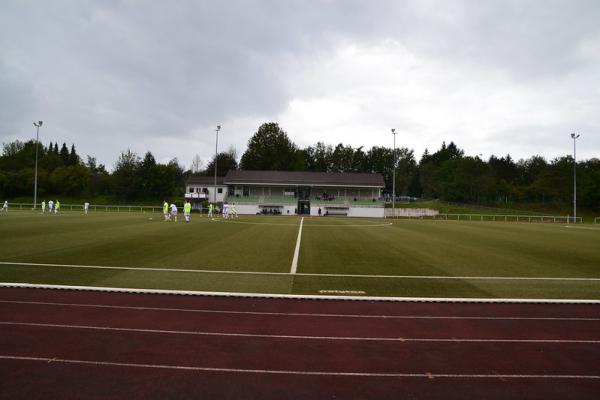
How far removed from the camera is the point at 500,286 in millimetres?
9945

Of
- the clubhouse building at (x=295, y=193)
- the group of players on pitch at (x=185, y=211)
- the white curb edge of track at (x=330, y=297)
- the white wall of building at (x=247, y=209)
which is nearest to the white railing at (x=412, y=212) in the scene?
the clubhouse building at (x=295, y=193)

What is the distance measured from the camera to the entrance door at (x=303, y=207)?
70062 mm

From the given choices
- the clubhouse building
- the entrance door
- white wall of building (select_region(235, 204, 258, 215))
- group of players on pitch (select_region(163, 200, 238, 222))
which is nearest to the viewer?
group of players on pitch (select_region(163, 200, 238, 222))

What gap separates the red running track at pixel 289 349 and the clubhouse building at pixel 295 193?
58240mm

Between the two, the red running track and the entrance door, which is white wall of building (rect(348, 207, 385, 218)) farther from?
the red running track

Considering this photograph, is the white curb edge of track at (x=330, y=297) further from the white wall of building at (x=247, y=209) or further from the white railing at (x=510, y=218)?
the white wall of building at (x=247, y=209)

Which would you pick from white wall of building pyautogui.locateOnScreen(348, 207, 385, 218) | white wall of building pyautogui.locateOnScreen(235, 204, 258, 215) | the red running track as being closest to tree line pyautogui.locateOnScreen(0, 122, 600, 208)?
white wall of building pyautogui.locateOnScreen(348, 207, 385, 218)

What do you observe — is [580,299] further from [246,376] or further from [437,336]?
[246,376]

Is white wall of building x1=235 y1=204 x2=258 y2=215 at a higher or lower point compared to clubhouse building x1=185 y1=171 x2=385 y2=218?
lower

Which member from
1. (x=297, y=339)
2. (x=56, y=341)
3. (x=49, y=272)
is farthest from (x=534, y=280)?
(x=49, y=272)

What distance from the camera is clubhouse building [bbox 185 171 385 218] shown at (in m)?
67.0

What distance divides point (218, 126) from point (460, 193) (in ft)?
187

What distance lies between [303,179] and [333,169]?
4282 centimetres

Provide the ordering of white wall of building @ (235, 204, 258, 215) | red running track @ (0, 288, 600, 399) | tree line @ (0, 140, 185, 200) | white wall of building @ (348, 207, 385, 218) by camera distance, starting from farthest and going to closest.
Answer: tree line @ (0, 140, 185, 200)
white wall of building @ (235, 204, 258, 215)
white wall of building @ (348, 207, 385, 218)
red running track @ (0, 288, 600, 399)
